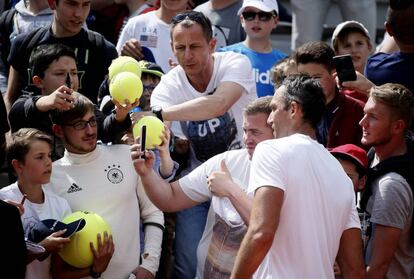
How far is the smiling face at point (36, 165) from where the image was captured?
588 centimetres

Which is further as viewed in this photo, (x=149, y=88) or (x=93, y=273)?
(x=149, y=88)

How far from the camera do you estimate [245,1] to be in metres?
7.76

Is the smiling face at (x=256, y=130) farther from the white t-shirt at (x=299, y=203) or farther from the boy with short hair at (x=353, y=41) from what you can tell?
the boy with short hair at (x=353, y=41)

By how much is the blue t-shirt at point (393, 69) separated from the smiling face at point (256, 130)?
103 cm

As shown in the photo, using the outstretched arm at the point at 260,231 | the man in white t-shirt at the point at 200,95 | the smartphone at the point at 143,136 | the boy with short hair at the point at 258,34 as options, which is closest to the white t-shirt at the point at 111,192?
the man in white t-shirt at the point at 200,95

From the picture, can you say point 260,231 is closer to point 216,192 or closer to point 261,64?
point 216,192

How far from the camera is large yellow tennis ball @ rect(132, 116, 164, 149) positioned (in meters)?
5.68

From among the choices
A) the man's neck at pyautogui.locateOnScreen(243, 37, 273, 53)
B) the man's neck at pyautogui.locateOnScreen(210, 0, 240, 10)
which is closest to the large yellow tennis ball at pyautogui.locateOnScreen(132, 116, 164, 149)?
the man's neck at pyautogui.locateOnScreen(243, 37, 273, 53)

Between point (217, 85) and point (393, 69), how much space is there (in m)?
1.19

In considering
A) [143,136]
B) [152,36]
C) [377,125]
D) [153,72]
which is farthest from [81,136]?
[152,36]

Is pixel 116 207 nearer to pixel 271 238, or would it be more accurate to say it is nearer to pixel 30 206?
pixel 30 206

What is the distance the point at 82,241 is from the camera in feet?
18.8

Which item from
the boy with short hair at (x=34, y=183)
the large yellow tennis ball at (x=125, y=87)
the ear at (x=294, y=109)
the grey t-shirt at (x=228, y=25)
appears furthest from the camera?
the grey t-shirt at (x=228, y=25)

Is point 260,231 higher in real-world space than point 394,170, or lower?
higher
